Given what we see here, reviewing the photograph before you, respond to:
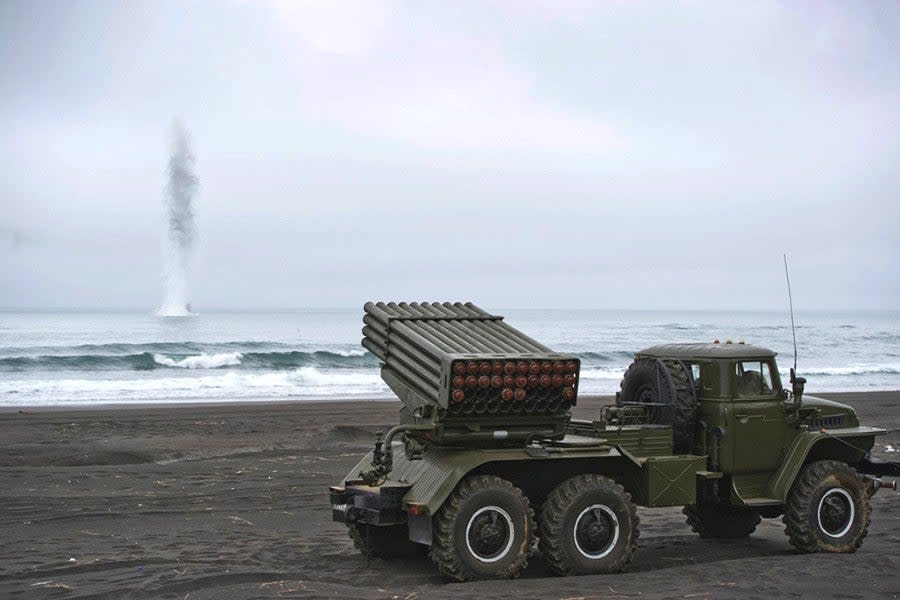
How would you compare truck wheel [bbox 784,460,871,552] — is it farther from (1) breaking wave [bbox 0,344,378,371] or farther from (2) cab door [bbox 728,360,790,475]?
(1) breaking wave [bbox 0,344,378,371]

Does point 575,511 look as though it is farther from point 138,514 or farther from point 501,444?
point 138,514

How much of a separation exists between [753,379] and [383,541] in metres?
4.40

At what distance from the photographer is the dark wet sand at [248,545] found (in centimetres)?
928

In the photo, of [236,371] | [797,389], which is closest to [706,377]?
[797,389]

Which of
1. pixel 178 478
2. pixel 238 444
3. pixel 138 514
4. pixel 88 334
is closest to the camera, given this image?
pixel 138 514

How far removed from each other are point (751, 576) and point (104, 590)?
19.4 ft

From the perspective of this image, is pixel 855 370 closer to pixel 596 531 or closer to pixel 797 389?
pixel 797 389

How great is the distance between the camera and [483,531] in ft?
31.1

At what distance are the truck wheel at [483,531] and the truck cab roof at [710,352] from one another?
104 inches

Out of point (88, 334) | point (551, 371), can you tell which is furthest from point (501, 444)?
point (88, 334)

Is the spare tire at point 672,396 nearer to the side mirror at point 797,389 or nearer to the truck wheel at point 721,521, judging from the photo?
the side mirror at point 797,389

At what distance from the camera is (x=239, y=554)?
35.1ft

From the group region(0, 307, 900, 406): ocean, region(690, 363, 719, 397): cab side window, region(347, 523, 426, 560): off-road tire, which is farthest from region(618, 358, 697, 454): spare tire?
region(0, 307, 900, 406): ocean

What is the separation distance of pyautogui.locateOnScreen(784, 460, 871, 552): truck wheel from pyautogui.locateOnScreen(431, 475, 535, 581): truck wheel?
332 cm
